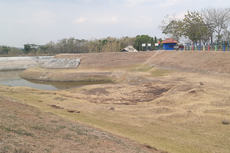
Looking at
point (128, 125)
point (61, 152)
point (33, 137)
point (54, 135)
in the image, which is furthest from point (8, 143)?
point (128, 125)

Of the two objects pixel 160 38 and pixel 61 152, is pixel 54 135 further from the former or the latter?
pixel 160 38

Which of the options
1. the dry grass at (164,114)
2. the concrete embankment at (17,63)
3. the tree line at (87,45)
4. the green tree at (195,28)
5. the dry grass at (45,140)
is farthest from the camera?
the tree line at (87,45)

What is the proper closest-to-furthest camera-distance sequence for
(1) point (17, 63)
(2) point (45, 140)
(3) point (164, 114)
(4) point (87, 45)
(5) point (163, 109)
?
(2) point (45, 140)
(3) point (164, 114)
(5) point (163, 109)
(1) point (17, 63)
(4) point (87, 45)

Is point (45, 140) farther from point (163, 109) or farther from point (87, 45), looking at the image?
point (87, 45)

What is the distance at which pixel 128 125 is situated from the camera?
46.5 feet

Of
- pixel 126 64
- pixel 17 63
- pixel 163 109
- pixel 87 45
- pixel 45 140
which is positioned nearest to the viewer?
pixel 45 140

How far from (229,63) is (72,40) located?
91304 millimetres

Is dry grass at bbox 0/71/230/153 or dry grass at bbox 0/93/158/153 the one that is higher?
dry grass at bbox 0/93/158/153

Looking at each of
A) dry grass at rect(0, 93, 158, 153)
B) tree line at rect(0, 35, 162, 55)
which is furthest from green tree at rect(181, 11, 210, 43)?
dry grass at rect(0, 93, 158, 153)

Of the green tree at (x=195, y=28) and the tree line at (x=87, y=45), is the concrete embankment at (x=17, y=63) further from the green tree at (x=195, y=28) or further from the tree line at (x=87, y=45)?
the green tree at (x=195, y=28)

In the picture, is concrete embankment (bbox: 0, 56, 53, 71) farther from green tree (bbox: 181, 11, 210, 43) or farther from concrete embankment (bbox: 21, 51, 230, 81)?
green tree (bbox: 181, 11, 210, 43)

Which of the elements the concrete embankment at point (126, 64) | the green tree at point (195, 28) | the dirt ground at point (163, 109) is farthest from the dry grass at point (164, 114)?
the green tree at point (195, 28)

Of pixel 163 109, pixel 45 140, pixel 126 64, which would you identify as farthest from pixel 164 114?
pixel 126 64

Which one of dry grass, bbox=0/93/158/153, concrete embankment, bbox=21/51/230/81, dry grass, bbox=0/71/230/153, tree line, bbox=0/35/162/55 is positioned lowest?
dry grass, bbox=0/71/230/153
